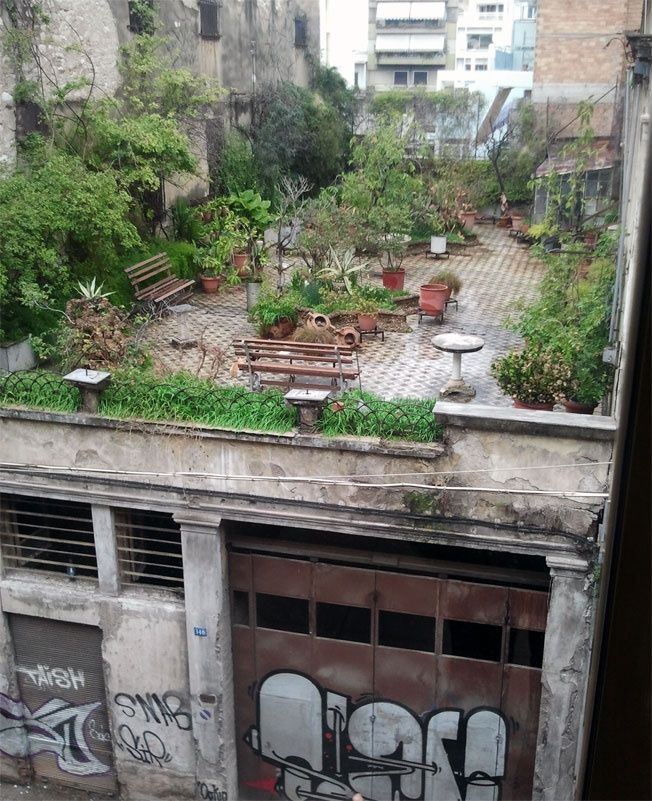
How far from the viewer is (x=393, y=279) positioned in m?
15.6

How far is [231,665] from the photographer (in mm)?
10906

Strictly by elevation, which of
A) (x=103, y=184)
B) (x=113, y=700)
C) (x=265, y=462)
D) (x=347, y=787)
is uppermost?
(x=103, y=184)

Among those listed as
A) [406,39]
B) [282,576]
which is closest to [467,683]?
[282,576]

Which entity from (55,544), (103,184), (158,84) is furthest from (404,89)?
(55,544)

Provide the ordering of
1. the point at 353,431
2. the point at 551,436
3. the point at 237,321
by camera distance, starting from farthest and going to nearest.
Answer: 1. the point at 237,321
2. the point at 353,431
3. the point at 551,436

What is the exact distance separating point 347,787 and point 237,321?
7.25 meters

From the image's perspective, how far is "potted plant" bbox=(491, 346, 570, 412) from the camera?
961 centimetres

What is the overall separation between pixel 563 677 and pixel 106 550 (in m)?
5.44

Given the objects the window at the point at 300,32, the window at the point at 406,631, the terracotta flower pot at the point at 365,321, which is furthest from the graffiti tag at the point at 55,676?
the window at the point at 300,32

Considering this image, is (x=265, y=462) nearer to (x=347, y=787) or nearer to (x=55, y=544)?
(x=55, y=544)

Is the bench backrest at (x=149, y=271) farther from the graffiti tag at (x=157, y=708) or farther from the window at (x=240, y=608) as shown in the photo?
the graffiti tag at (x=157, y=708)

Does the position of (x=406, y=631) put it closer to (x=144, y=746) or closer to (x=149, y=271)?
(x=144, y=746)

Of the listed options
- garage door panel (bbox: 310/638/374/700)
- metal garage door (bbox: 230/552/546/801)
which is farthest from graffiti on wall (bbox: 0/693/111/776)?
garage door panel (bbox: 310/638/374/700)

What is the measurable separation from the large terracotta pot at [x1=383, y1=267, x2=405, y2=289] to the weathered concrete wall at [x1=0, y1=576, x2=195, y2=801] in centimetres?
729
